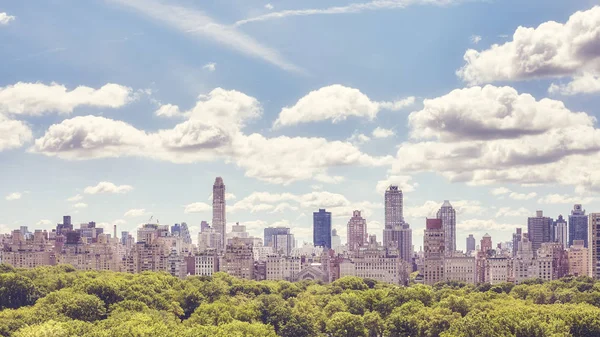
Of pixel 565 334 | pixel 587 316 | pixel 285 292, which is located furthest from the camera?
pixel 285 292

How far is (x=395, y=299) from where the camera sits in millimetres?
144625

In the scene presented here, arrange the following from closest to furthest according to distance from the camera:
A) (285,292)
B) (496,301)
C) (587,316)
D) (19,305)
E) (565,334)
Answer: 1. (565,334)
2. (587,316)
3. (496,301)
4. (19,305)
5. (285,292)

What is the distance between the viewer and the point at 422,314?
12538 cm

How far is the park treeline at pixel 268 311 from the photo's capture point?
99.2 meters

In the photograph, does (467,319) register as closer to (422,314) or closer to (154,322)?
(422,314)

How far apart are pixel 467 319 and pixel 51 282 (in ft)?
294

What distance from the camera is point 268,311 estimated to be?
440ft

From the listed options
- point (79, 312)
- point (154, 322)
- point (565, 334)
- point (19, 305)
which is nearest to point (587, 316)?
point (565, 334)

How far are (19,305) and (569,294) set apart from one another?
10612 cm

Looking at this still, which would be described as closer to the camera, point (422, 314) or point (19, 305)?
point (422, 314)

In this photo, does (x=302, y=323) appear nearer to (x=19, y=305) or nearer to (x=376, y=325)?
(x=376, y=325)

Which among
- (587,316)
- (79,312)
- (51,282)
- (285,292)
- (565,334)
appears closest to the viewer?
(565,334)

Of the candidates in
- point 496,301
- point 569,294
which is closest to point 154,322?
point 496,301

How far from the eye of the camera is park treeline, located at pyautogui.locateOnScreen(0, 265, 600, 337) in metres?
99.2
